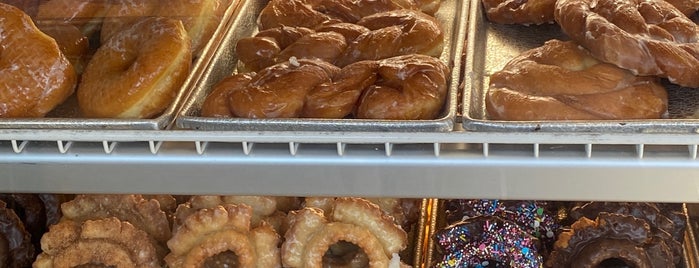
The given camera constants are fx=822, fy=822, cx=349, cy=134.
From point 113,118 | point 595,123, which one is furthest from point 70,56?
point 595,123

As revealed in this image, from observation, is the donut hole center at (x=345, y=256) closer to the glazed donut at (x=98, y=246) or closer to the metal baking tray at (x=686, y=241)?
the metal baking tray at (x=686, y=241)

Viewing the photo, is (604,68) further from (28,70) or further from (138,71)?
(28,70)

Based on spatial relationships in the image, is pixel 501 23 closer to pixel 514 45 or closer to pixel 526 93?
pixel 514 45

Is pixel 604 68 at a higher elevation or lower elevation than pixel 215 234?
higher

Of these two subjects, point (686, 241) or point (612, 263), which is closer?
point (612, 263)

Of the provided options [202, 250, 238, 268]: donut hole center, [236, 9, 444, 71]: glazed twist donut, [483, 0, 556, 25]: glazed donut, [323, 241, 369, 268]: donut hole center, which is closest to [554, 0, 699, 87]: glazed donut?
[483, 0, 556, 25]: glazed donut

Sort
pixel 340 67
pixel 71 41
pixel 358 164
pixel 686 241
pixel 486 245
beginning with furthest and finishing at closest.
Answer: pixel 686 241, pixel 486 245, pixel 71 41, pixel 340 67, pixel 358 164

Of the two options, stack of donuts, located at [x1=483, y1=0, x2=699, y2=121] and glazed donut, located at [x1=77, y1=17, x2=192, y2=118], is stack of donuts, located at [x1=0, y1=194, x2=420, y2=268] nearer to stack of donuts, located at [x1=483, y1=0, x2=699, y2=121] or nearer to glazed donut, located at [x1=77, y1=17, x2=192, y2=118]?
glazed donut, located at [x1=77, y1=17, x2=192, y2=118]

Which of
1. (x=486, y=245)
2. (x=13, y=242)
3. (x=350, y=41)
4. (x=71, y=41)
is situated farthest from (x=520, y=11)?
(x=13, y=242)
